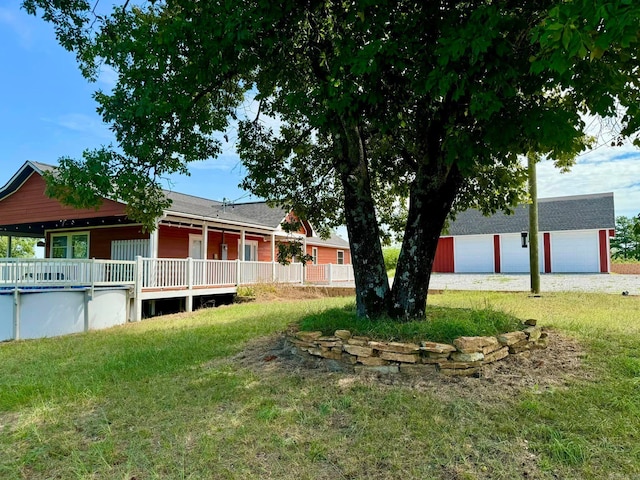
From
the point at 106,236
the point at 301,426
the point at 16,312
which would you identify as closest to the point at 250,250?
the point at 106,236

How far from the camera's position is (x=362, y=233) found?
18.4 feet

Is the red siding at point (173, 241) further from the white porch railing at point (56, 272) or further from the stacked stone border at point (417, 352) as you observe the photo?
the stacked stone border at point (417, 352)

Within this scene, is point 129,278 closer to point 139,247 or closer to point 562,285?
point 139,247

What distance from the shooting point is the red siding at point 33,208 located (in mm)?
13906

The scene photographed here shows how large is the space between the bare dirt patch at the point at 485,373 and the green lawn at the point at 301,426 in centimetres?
9

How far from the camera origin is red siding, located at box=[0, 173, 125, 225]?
13906mm

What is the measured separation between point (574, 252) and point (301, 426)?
26.8 m

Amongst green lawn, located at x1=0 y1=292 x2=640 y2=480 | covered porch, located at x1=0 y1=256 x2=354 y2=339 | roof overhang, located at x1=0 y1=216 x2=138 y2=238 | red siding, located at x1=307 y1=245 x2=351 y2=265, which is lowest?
green lawn, located at x1=0 y1=292 x2=640 y2=480

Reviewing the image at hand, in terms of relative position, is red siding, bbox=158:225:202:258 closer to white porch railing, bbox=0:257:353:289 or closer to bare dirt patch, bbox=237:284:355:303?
white porch railing, bbox=0:257:353:289

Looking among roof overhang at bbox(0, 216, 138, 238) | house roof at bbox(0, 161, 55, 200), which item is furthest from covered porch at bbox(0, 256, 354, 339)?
house roof at bbox(0, 161, 55, 200)

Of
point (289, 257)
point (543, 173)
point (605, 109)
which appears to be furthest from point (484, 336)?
point (543, 173)

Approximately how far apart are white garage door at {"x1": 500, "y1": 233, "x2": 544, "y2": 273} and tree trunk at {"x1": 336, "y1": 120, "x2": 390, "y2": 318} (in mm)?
23791

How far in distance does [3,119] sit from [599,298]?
24.3 m

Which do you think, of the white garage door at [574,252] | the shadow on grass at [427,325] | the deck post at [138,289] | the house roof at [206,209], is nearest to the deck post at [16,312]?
the deck post at [138,289]
